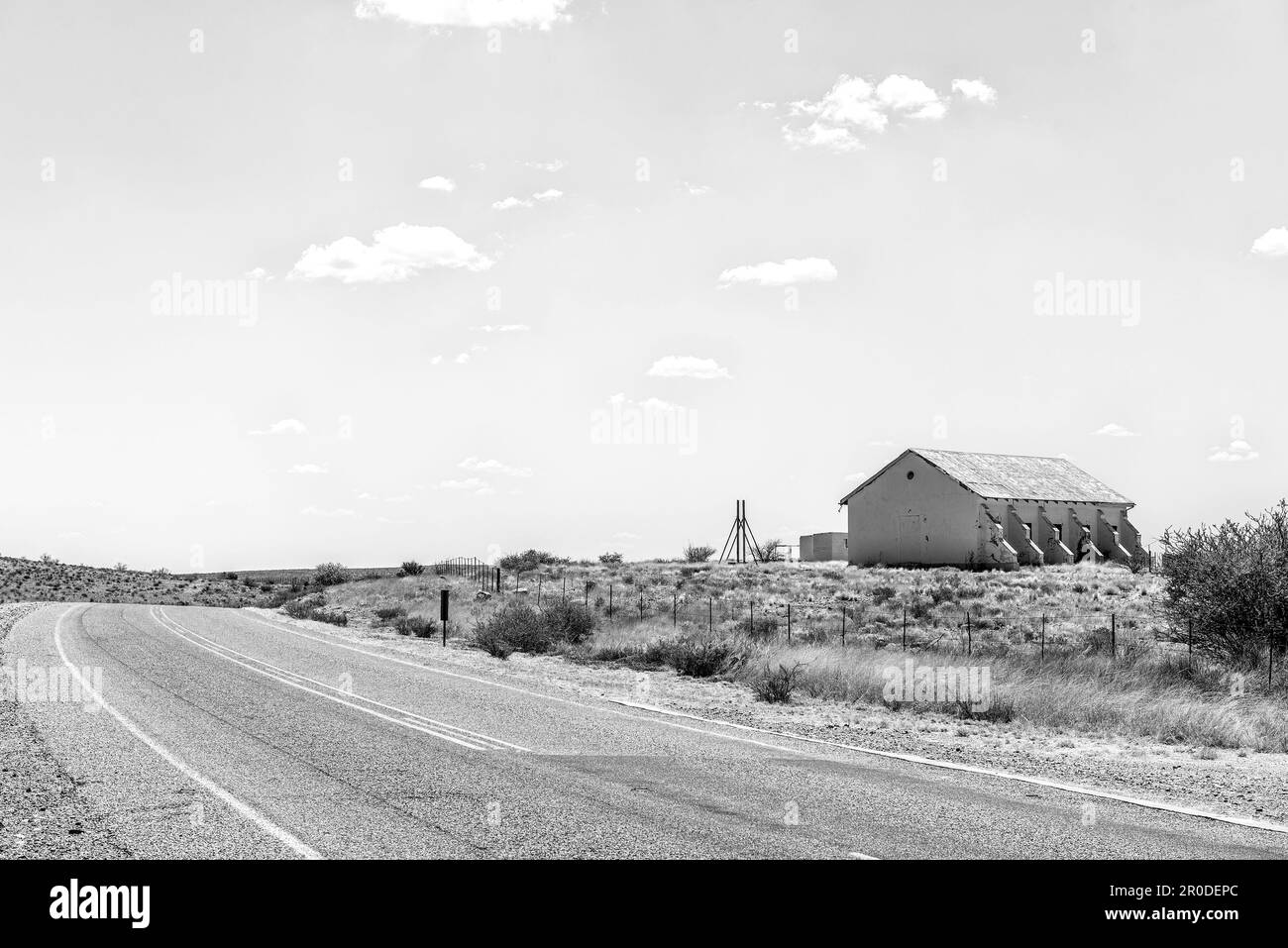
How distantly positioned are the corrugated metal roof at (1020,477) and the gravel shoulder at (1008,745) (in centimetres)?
3990

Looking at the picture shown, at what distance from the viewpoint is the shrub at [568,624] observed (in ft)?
92.3

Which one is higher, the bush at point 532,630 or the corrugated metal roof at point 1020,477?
the corrugated metal roof at point 1020,477

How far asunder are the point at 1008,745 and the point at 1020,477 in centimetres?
5088

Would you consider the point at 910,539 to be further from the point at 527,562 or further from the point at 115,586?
the point at 115,586

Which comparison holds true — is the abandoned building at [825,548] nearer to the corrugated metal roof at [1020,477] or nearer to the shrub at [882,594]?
the corrugated metal roof at [1020,477]

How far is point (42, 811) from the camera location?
28.0ft

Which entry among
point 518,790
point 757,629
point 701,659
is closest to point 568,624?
point 757,629

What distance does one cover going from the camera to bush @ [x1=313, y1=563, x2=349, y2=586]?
2778 inches

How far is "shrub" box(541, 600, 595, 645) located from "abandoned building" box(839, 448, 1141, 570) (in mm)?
29750

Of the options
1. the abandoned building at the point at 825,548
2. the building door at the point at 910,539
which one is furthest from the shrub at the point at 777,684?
the abandoned building at the point at 825,548

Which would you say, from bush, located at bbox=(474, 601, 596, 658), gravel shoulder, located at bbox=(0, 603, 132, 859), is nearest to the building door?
bush, located at bbox=(474, 601, 596, 658)

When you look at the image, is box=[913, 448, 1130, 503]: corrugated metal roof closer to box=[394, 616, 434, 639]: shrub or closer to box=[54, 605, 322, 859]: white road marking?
box=[394, 616, 434, 639]: shrub

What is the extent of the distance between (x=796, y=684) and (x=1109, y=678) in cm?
485
